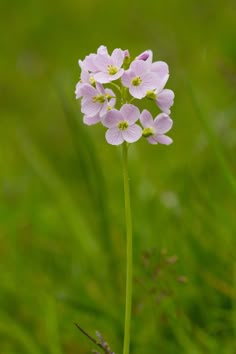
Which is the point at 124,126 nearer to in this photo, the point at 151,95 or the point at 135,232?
the point at 151,95

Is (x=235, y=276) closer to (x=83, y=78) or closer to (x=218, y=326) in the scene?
(x=218, y=326)

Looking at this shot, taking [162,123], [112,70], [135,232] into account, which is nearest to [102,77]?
[112,70]

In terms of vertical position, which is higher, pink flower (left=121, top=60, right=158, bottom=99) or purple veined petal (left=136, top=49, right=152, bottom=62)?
purple veined petal (left=136, top=49, right=152, bottom=62)

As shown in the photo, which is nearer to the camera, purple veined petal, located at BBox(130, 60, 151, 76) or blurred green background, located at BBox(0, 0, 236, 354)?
purple veined petal, located at BBox(130, 60, 151, 76)

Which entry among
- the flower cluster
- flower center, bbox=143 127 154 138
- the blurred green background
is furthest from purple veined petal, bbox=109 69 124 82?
the blurred green background

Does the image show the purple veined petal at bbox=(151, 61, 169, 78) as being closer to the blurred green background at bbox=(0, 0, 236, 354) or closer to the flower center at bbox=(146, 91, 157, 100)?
the flower center at bbox=(146, 91, 157, 100)

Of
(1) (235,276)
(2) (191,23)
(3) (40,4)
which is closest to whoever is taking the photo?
(1) (235,276)

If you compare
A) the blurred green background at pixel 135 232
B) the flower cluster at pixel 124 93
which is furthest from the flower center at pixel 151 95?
the blurred green background at pixel 135 232

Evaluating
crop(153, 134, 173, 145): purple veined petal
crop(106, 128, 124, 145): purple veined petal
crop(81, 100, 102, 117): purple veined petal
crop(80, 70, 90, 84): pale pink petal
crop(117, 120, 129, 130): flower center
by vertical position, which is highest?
crop(80, 70, 90, 84): pale pink petal

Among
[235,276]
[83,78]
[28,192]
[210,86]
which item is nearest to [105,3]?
[210,86]
